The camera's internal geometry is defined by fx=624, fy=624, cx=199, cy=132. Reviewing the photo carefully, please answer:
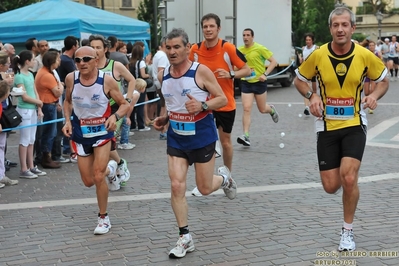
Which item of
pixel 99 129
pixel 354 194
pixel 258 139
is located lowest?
pixel 258 139

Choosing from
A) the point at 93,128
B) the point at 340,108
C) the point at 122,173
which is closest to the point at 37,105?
the point at 122,173

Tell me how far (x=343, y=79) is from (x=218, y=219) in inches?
83.9

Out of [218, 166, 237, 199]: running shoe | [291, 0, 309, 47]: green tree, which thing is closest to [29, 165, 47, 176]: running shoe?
[218, 166, 237, 199]: running shoe

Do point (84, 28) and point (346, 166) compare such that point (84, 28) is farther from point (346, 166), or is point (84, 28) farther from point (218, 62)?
point (346, 166)

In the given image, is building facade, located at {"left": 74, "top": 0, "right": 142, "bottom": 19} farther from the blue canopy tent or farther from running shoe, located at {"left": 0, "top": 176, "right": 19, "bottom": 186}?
running shoe, located at {"left": 0, "top": 176, "right": 19, "bottom": 186}

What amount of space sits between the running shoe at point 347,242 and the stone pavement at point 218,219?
0.08 m

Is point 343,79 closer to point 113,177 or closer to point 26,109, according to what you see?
point 113,177

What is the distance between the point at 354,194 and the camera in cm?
549

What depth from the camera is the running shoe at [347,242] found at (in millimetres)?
5398

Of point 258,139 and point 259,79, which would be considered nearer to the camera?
point 259,79

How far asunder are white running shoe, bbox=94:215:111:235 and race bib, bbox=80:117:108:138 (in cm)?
87

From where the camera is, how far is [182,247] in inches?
216

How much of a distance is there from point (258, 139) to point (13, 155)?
4781 mm

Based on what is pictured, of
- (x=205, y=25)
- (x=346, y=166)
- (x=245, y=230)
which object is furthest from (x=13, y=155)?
(x=346, y=166)
